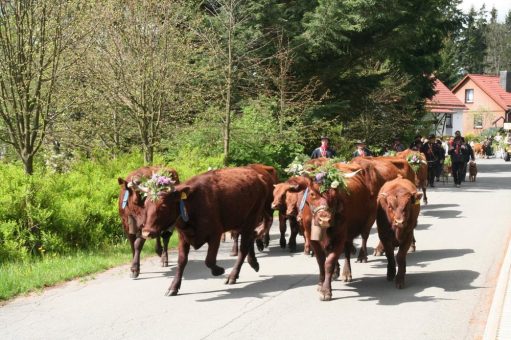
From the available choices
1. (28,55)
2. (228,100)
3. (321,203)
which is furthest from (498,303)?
(228,100)

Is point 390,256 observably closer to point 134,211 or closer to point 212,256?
point 212,256

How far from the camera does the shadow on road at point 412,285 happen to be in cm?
923

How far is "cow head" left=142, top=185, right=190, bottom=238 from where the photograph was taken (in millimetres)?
9352

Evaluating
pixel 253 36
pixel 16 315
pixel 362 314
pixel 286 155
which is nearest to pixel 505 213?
pixel 286 155

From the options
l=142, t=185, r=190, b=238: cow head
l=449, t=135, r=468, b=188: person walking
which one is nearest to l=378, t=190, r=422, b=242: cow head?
l=142, t=185, r=190, b=238: cow head

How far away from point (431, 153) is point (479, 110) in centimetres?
6688

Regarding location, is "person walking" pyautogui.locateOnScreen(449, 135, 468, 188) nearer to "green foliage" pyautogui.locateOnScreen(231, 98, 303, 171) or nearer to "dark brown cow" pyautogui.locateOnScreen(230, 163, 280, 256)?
"green foliage" pyautogui.locateOnScreen(231, 98, 303, 171)

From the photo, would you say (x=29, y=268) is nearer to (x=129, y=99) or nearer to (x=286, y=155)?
(x=129, y=99)

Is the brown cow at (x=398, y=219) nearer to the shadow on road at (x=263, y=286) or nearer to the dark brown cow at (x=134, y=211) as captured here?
the shadow on road at (x=263, y=286)

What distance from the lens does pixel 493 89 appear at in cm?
9225

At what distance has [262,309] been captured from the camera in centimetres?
869

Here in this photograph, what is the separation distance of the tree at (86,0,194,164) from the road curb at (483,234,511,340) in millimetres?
10447

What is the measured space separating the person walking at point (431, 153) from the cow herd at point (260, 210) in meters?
17.5

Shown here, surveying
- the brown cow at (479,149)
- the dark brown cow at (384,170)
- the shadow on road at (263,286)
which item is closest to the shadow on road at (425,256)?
the dark brown cow at (384,170)
